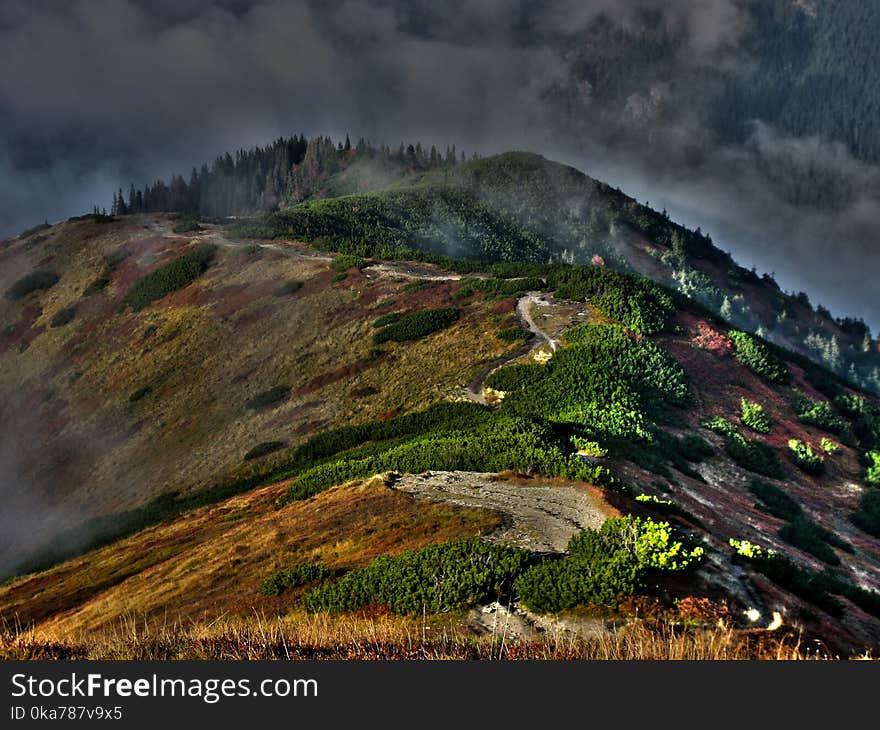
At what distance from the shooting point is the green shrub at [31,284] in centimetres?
8425

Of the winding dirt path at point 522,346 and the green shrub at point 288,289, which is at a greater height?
the winding dirt path at point 522,346

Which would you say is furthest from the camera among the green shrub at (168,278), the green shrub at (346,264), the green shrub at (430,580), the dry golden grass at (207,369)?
the green shrub at (168,278)

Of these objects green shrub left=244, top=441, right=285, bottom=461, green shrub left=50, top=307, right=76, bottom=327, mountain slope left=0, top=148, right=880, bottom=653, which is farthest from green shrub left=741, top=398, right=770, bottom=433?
green shrub left=50, top=307, right=76, bottom=327

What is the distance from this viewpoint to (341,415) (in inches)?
1606

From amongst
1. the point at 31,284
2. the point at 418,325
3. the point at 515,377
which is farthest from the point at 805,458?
the point at 31,284

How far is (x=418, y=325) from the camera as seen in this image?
48.9 m

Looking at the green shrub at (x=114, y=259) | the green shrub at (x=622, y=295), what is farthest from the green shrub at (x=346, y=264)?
the green shrub at (x=114, y=259)

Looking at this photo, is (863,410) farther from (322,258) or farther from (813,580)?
(322,258)

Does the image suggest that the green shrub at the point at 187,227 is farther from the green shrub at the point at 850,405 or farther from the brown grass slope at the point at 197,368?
the green shrub at the point at 850,405

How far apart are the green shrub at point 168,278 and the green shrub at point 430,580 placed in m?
64.7

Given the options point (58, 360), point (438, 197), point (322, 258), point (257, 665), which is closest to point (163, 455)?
point (58, 360)

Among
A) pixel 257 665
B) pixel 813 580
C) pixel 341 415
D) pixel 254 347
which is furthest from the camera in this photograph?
pixel 254 347

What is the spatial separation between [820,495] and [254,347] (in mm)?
40960

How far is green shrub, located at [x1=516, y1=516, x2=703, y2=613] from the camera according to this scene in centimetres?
1198
